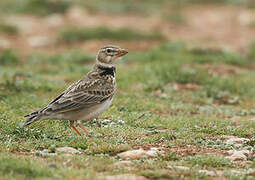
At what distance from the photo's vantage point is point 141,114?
1139cm

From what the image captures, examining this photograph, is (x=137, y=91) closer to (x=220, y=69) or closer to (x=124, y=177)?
(x=220, y=69)

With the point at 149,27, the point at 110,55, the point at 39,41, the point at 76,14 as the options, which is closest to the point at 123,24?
the point at 149,27

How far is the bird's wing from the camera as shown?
8.88 metres

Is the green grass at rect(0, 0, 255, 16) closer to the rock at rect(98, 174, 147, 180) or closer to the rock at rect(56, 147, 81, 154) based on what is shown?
the rock at rect(56, 147, 81, 154)

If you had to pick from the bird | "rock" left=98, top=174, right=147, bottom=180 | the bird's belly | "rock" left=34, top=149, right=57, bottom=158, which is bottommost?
"rock" left=34, top=149, right=57, bottom=158

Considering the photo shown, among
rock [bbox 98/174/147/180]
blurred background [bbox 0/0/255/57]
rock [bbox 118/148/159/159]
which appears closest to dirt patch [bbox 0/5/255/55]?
blurred background [bbox 0/0/255/57]

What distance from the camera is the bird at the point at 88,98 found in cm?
877

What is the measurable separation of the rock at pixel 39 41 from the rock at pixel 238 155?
1458 cm

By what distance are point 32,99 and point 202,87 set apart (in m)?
4.87

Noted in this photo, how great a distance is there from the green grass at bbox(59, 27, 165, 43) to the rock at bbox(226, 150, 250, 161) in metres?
14.0

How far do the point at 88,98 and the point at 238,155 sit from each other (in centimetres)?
278

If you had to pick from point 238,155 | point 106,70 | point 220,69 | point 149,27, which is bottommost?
point 220,69

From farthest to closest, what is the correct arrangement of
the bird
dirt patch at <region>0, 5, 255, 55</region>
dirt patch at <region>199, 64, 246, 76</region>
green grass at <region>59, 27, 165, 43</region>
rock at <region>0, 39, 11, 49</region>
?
1. green grass at <region>59, 27, 165, 43</region>
2. dirt patch at <region>0, 5, 255, 55</region>
3. rock at <region>0, 39, 11, 49</region>
4. dirt patch at <region>199, 64, 246, 76</region>
5. the bird

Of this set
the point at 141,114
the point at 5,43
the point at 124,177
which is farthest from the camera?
the point at 5,43
